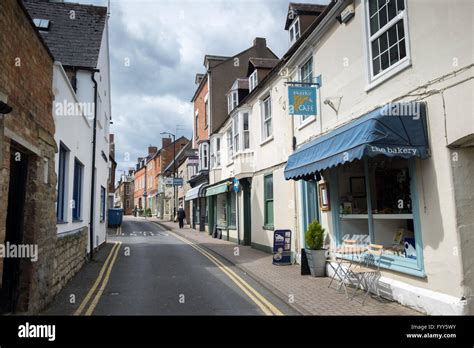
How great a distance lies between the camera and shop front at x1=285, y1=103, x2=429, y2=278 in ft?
20.1

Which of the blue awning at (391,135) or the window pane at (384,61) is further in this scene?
the window pane at (384,61)

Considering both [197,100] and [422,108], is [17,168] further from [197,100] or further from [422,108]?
[197,100]

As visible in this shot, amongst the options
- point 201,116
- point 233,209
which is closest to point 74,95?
point 233,209

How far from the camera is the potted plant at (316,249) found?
927 cm

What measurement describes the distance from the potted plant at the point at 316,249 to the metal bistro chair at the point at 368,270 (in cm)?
150

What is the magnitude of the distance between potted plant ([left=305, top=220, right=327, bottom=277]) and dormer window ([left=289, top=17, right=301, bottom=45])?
7064mm

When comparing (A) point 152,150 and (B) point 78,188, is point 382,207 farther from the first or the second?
(A) point 152,150

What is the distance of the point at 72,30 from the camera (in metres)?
13.9

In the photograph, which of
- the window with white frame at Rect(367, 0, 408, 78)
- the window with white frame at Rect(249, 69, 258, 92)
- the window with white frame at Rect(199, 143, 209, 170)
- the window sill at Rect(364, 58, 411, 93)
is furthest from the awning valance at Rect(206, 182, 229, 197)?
the window with white frame at Rect(367, 0, 408, 78)

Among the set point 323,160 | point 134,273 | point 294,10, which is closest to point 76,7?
point 294,10

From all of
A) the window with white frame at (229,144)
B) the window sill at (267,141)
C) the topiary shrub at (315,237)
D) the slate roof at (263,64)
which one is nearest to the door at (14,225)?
the topiary shrub at (315,237)

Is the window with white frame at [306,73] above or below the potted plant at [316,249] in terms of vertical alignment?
above

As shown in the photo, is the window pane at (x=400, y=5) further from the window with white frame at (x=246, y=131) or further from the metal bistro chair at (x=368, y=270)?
the window with white frame at (x=246, y=131)

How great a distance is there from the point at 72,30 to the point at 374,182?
39.9 feet
